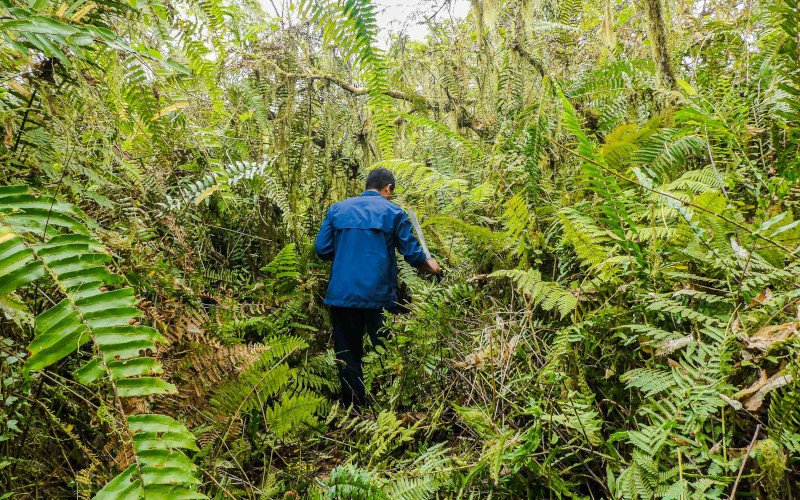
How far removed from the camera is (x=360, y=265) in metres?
3.41

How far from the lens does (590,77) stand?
301 centimetres

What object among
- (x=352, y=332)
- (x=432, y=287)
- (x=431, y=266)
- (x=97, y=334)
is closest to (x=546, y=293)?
(x=432, y=287)

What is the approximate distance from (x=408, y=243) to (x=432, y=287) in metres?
0.82

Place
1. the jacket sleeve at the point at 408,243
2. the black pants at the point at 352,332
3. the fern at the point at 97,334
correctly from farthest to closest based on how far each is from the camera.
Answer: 1. the black pants at the point at 352,332
2. the jacket sleeve at the point at 408,243
3. the fern at the point at 97,334

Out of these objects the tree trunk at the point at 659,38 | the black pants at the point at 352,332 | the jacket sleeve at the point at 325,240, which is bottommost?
the black pants at the point at 352,332

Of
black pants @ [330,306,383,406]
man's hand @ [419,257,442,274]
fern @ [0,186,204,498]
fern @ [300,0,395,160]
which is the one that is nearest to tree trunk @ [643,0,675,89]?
man's hand @ [419,257,442,274]

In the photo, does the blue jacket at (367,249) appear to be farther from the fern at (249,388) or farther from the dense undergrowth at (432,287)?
the fern at (249,388)

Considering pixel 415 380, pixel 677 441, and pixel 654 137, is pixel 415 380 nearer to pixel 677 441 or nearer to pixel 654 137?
pixel 677 441

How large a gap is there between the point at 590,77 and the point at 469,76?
4.66 feet

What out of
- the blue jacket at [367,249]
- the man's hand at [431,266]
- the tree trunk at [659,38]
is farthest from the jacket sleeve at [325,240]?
the tree trunk at [659,38]

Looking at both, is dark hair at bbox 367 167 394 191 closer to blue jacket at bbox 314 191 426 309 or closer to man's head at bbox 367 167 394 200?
man's head at bbox 367 167 394 200

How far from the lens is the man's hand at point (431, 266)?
10.6 feet

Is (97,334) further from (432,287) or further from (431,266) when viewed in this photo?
(431,266)

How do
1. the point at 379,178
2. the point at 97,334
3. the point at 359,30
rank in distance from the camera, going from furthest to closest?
the point at 379,178 → the point at 359,30 → the point at 97,334
